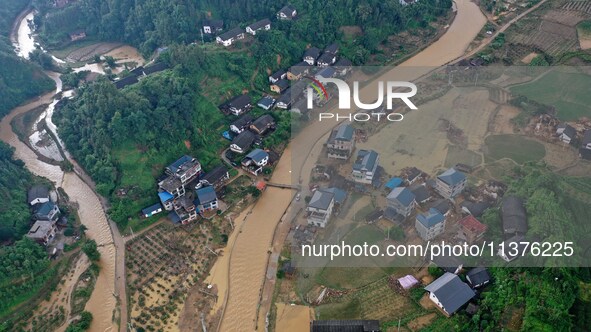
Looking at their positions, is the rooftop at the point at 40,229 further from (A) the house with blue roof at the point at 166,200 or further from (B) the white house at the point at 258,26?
(B) the white house at the point at 258,26

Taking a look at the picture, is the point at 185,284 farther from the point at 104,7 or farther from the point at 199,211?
the point at 104,7

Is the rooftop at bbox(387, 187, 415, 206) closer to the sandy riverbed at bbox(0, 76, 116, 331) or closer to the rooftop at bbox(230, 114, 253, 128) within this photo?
the rooftop at bbox(230, 114, 253, 128)

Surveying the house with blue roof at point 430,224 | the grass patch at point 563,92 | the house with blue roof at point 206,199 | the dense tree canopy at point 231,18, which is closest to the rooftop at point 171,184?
the house with blue roof at point 206,199

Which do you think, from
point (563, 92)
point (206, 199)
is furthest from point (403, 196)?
point (563, 92)

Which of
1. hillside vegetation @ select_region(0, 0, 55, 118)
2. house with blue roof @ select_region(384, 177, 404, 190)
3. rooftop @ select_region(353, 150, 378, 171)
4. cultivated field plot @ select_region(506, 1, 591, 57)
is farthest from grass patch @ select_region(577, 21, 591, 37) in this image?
hillside vegetation @ select_region(0, 0, 55, 118)


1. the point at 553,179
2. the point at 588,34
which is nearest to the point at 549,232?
the point at 553,179

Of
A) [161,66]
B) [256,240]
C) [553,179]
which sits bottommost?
[256,240]
